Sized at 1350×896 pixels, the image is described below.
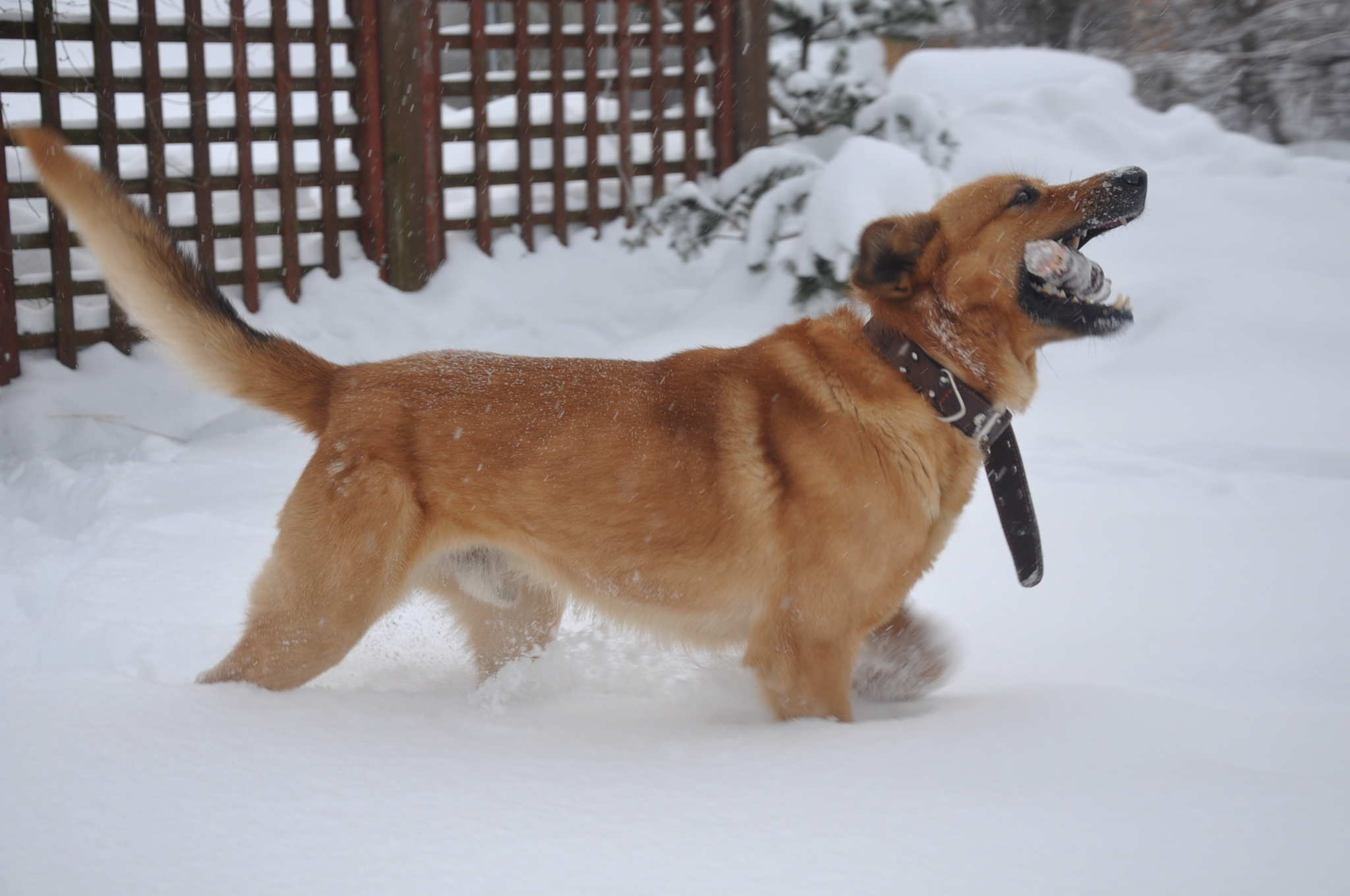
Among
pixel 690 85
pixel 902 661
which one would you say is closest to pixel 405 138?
pixel 690 85

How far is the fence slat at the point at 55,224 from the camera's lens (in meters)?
5.41

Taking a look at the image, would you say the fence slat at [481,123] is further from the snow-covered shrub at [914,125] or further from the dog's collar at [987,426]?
the dog's collar at [987,426]

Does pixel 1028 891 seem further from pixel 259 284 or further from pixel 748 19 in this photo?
pixel 748 19

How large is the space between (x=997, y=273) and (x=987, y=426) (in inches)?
15.4

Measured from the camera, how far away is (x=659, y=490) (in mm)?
2520

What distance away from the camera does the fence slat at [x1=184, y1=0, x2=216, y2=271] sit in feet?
19.2

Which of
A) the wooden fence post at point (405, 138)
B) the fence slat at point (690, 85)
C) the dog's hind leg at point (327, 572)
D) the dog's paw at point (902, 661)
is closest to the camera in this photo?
the dog's hind leg at point (327, 572)

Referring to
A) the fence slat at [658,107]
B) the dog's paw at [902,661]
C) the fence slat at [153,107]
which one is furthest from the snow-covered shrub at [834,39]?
the dog's paw at [902,661]

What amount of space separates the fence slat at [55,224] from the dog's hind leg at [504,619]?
4.05 meters

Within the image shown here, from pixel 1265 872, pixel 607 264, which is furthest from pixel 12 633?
pixel 607 264

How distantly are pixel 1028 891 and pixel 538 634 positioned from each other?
5.76 feet

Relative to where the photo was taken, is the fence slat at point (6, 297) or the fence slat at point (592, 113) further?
the fence slat at point (592, 113)

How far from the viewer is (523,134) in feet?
23.3

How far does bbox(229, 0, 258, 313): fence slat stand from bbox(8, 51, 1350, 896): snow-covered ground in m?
0.22
